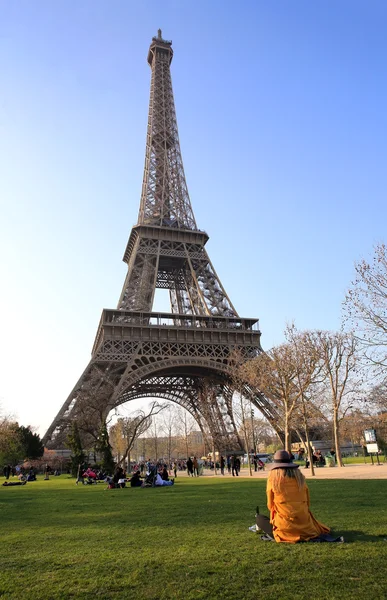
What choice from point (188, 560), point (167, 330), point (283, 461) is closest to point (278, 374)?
point (167, 330)

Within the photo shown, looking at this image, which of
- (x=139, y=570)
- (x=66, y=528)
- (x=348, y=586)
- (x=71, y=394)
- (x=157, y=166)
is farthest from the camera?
(x=157, y=166)

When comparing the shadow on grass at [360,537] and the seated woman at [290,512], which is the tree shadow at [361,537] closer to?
the shadow on grass at [360,537]

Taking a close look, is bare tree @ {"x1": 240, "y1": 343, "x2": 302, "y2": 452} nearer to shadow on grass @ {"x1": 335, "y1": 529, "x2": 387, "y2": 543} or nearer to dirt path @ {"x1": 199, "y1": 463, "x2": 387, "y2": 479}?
dirt path @ {"x1": 199, "y1": 463, "x2": 387, "y2": 479}

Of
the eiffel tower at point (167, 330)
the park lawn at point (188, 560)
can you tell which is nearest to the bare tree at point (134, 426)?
the eiffel tower at point (167, 330)

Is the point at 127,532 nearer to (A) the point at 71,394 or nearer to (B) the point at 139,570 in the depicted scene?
(B) the point at 139,570

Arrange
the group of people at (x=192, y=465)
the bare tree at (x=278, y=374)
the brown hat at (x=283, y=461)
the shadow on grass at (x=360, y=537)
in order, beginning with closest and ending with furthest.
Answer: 1. the shadow on grass at (x=360, y=537)
2. the brown hat at (x=283, y=461)
3. the group of people at (x=192, y=465)
4. the bare tree at (x=278, y=374)

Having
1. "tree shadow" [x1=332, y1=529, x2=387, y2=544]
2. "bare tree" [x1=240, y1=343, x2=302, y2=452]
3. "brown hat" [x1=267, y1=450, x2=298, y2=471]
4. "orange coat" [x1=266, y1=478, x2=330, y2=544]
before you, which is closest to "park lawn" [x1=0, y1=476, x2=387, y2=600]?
"tree shadow" [x1=332, y1=529, x2=387, y2=544]

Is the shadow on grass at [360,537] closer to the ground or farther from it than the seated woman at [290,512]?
closer to the ground

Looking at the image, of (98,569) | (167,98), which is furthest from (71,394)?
(167,98)
